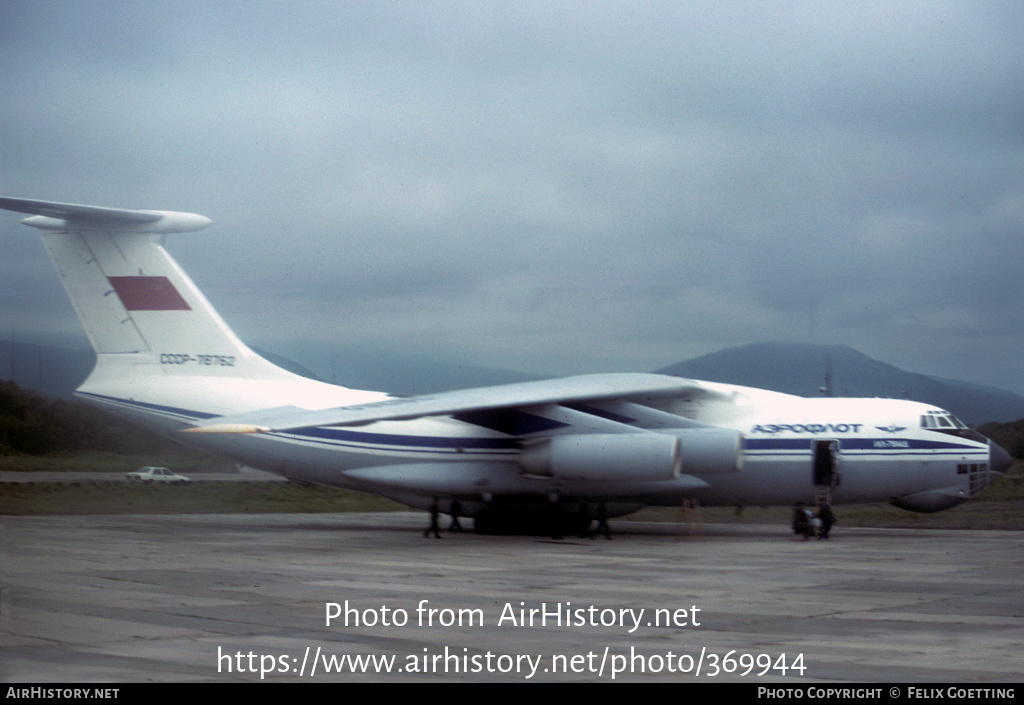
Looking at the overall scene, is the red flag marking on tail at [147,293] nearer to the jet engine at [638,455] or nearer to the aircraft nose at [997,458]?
the jet engine at [638,455]

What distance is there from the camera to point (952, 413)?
64.6 ft

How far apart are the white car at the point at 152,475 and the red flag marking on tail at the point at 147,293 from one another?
3.73 meters

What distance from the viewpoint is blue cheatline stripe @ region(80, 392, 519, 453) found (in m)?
19.2

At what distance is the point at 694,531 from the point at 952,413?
5.21 metres

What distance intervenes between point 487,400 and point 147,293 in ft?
24.9

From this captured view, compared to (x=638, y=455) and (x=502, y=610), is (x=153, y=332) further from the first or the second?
(x=502, y=610)

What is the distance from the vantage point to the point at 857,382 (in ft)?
66.4

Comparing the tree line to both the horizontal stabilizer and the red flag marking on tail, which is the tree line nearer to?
the red flag marking on tail

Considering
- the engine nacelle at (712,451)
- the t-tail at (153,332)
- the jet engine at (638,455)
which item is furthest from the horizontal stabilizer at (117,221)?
the engine nacelle at (712,451)

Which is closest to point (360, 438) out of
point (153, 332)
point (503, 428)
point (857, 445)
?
point (503, 428)

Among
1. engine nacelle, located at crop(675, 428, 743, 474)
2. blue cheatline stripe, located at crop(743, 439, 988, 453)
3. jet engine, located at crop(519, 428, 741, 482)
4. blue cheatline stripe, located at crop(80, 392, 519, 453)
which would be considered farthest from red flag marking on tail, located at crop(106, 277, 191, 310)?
blue cheatline stripe, located at crop(743, 439, 988, 453)

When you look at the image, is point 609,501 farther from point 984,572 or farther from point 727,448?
point 984,572

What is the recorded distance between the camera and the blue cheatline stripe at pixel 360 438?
1919cm
